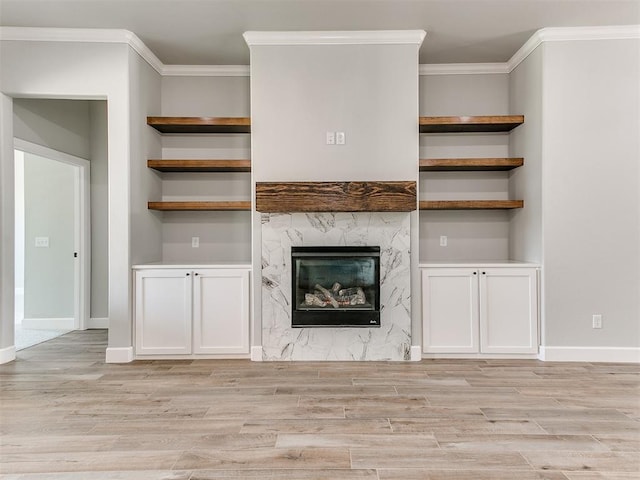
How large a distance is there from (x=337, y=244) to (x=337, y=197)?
425mm

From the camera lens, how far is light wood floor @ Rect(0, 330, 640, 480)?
2008 millimetres

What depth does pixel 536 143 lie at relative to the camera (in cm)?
381

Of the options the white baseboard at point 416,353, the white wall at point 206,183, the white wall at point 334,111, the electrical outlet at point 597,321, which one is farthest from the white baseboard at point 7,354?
the electrical outlet at point 597,321

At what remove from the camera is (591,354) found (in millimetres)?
3686

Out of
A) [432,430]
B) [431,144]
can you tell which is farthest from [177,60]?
[432,430]

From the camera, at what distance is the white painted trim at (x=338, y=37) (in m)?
3.70

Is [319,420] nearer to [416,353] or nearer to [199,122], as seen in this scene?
[416,353]

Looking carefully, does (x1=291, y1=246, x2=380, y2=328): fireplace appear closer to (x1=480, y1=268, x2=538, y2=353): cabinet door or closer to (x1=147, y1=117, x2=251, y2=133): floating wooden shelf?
(x1=480, y1=268, x2=538, y2=353): cabinet door

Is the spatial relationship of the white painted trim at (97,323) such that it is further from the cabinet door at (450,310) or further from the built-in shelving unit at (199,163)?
the cabinet door at (450,310)

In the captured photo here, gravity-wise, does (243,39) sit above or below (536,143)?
above

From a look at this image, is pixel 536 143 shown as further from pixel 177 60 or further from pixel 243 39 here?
pixel 177 60

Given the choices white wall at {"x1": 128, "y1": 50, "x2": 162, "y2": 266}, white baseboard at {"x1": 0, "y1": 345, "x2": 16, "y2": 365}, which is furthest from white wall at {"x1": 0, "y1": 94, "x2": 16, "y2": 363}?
white wall at {"x1": 128, "y1": 50, "x2": 162, "y2": 266}

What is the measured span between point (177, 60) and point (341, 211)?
7.57 ft

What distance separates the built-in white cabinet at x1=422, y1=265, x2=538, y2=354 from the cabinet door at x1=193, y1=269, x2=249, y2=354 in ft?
5.26
